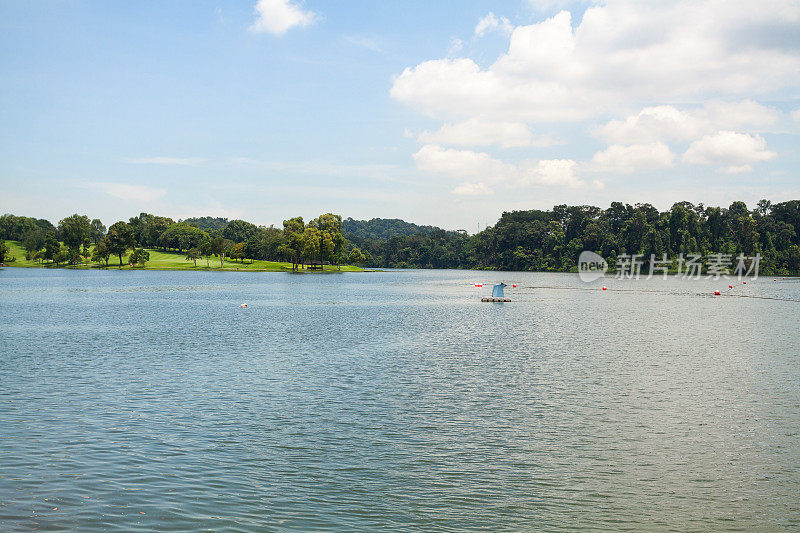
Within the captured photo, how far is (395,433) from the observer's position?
21.7 metres

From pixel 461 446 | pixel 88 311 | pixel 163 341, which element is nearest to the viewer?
pixel 461 446

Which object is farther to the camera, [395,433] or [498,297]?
[498,297]

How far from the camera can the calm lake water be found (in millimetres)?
14906

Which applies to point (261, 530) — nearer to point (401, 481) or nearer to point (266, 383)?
point (401, 481)

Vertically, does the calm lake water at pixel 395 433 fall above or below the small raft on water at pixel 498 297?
below

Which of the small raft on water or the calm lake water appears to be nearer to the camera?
the calm lake water

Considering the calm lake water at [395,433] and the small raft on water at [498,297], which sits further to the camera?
the small raft on water at [498,297]

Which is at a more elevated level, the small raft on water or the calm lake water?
the small raft on water

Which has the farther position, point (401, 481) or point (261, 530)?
point (401, 481)

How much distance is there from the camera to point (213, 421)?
23094 millimetres

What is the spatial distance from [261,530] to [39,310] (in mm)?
70838

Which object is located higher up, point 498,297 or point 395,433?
point 498,297

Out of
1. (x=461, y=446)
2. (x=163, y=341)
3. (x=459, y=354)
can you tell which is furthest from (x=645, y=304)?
(x=461, y=446)

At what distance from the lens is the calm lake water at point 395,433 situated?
14.9 m
